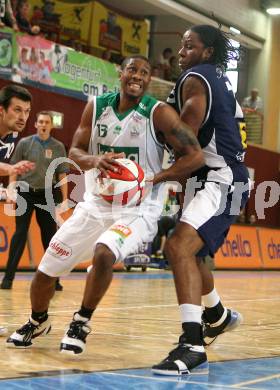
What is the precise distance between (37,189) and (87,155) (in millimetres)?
4953

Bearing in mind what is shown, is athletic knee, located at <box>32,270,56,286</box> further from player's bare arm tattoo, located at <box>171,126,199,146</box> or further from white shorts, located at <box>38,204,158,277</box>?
player's bare arm tattoo, located at <box>171,126,199,146</box>

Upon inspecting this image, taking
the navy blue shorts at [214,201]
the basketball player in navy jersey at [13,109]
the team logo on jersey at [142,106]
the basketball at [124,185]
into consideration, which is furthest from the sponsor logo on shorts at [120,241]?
the basketball player in navy jersey at [13,109]

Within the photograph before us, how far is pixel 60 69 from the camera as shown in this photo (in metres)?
18.2

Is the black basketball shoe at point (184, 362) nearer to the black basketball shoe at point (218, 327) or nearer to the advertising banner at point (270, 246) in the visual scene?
the black basketball shoe at point (218, 327)

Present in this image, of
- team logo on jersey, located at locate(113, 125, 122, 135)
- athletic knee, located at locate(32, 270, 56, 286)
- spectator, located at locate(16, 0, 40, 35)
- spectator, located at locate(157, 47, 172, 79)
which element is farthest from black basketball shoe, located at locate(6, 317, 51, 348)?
spectator, located at locate(157, 47, 172, 79)

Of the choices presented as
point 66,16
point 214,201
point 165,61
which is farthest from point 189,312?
point 165,61

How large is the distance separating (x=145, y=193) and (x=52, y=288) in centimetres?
98

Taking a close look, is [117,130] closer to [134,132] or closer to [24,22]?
[134,132]

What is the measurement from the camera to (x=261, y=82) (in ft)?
99.2

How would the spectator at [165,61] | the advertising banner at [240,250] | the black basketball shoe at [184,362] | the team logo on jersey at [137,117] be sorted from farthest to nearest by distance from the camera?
the spectator at [165,61] → the advertising banner at [240,250] → the team logo on jersey at [137,117] → the black basketball shoe at [184,362]

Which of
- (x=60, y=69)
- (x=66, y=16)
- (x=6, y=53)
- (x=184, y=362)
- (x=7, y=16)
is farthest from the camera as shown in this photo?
(x=66, y=16)

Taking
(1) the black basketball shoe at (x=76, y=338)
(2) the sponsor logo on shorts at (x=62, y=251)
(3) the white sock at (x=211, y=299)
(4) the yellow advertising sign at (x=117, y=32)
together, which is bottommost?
(1) the black basketball shoe at (x=76, y=338)

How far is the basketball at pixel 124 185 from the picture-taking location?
17.0 feet

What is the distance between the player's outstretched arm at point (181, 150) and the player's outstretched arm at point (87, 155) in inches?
13.9
